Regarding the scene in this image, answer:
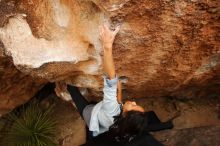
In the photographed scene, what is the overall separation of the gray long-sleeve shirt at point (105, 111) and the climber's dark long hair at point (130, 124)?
54mm

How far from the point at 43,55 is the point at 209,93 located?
190cm

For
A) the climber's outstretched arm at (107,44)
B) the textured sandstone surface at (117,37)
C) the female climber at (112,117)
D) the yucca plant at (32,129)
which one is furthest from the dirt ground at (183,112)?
the climber's outstretched arm at (107,44)

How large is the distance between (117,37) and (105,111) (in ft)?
1.82

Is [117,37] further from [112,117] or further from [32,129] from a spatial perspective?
[32,129]

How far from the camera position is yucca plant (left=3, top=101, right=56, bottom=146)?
430 centimetres

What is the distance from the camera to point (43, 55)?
3.01m

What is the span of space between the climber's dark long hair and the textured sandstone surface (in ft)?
1.97

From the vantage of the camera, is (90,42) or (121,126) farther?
(90,42)

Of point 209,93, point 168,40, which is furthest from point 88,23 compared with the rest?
point 209,93

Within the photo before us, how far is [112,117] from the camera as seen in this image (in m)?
2.67

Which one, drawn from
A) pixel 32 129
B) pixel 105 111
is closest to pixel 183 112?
pixel 32 129

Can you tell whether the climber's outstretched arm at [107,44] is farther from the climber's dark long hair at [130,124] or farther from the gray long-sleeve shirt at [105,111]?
the climber's dark long hair at [130,124]

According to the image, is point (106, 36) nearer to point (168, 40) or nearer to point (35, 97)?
point (168, 40)

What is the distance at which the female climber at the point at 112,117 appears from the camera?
261cm
